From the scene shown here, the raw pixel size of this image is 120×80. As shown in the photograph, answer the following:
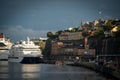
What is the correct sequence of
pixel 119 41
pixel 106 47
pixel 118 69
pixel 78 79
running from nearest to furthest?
pixel 118 69
pixel 78 79
pixel 119 41
pixel 106 47

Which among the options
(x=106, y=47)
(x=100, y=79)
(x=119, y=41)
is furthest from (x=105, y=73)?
(x=106, y=47)

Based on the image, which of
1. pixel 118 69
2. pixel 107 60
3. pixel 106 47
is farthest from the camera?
pixel 106 47

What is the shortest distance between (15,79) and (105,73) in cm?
1801

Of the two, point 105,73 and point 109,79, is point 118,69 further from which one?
point 105,73

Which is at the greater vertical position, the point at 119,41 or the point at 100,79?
the point at 119,41

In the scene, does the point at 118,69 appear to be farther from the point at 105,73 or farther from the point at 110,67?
the point at 105,73

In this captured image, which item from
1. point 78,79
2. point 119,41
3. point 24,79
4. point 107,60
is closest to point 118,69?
point 78,79

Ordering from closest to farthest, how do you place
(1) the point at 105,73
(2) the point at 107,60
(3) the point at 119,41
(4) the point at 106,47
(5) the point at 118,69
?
(5) the point at 118,69 → (1) the point at 105,73 → (2) the point at 107,60 → (3) the point at 119,41 → (4) the point at 106,47

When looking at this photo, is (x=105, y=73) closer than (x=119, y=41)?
Yes

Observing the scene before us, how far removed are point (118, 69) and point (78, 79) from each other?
8677mm

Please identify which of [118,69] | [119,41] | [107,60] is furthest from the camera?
[119,41]

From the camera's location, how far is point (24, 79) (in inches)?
3538

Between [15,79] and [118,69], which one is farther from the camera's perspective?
[15,79]

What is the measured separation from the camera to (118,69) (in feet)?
270
